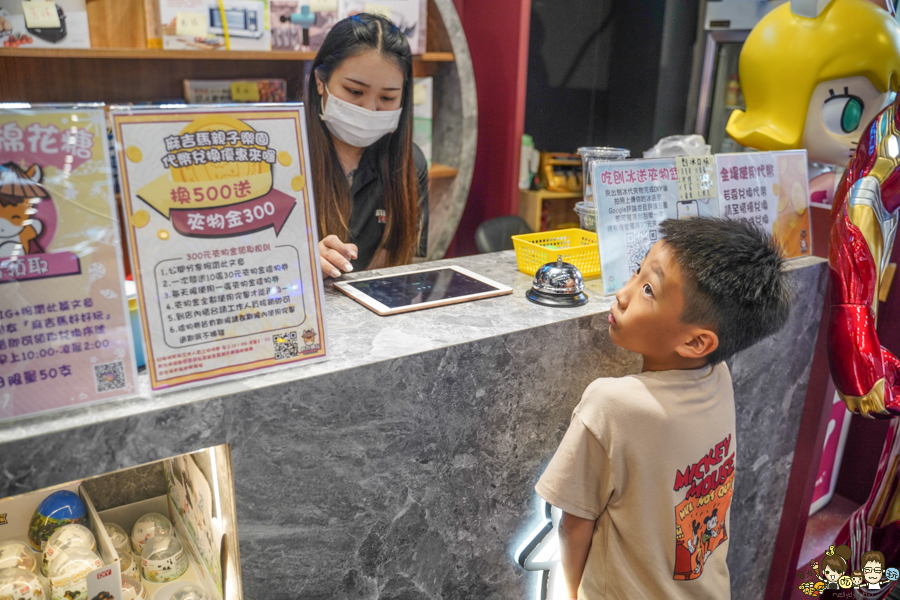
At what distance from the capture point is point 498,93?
3500 mm

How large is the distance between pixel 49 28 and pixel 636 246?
2.29 metres

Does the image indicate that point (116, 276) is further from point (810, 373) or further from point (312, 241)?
point (810, 373)

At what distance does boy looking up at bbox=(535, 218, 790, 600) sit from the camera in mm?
1050

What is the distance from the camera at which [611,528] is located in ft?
3.67

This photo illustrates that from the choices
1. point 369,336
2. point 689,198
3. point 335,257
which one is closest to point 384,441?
point 369,336

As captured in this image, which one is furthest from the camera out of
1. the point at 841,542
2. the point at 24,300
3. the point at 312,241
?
the point at 841,542

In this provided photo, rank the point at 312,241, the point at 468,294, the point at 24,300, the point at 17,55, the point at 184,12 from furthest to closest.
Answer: the point at 184,12
the point at 17,55
the point at 468,294
the point at 312,241
the point at 24,300

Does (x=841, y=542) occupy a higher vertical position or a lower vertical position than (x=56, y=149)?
lower

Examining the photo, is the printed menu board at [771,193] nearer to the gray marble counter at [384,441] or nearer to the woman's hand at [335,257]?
the gray marble counter at [384,441]

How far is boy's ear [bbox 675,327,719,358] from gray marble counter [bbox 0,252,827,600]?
237 millimetres

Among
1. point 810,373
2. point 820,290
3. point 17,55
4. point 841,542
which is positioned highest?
point 17,55

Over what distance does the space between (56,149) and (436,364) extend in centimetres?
61

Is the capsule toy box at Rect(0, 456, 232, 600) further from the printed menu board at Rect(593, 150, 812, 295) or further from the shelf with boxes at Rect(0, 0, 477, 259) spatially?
the shelf with boxes at Rect(0, 0, 477, 259)

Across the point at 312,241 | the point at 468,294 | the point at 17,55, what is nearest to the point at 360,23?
the point at 468,294
